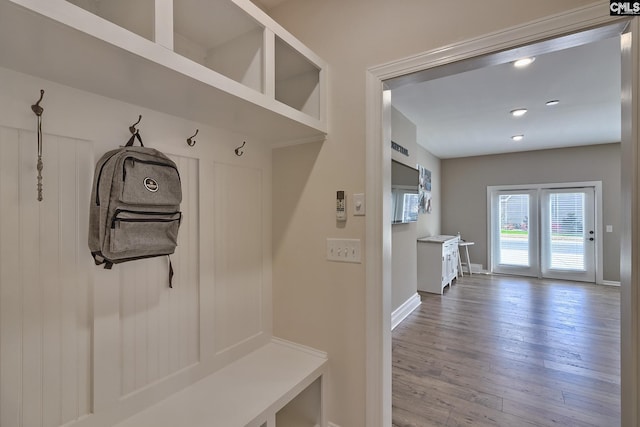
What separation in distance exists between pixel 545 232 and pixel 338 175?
20.3 feet

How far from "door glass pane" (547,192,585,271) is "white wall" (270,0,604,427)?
239 inches

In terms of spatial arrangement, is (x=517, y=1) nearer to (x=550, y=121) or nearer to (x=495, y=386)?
(x=495, y=386)

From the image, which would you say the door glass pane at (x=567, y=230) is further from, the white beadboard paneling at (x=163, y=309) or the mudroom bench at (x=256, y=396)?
the white beadboard paneling at (x=163, y=309)

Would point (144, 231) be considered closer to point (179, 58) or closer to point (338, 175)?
point (179, 58)

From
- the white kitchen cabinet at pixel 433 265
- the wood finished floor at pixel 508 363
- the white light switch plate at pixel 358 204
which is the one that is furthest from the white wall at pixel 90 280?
the white kitchen cabinet at pixel 433 265

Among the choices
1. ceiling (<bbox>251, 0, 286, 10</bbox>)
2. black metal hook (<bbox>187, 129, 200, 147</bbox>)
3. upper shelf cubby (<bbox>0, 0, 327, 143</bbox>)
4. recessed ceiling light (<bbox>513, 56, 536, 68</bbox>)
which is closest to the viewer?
upper shelf cubby (<bbox>0, 0, 327, 143</bbox>)

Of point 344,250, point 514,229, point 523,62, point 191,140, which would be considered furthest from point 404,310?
point 514,229

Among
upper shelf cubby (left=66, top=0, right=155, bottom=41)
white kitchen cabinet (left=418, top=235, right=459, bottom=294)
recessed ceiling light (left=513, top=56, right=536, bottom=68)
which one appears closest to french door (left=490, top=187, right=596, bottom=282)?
white kitchen cabinet (left=418, top=235, right=459, bottom=294)

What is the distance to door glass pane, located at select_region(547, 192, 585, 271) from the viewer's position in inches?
215

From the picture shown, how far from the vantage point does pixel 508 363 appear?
2.52 m

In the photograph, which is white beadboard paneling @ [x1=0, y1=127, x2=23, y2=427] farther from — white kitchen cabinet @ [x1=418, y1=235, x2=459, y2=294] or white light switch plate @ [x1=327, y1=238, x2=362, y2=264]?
white kitchen cabinet @ [x1=418, y1=235, x2=459, y2=294]

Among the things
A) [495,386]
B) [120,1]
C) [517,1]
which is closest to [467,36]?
[517,1]

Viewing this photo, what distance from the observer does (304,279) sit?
1.70 meters

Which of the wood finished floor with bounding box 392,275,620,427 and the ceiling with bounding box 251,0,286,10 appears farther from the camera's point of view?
the wood finished floor with bounding box 392,275,620,427
